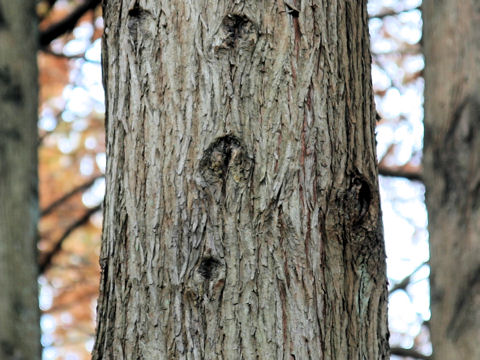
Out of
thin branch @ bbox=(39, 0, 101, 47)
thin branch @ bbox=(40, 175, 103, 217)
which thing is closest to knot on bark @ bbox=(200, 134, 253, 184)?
thin branch @ bbox=(39, 0, 101, 47)

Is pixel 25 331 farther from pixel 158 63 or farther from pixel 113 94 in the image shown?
pixel 158 63

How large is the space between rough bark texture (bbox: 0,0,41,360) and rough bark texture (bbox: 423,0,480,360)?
57.2 inches

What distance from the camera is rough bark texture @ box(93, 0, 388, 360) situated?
155 centimetres

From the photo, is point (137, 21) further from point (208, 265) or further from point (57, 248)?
point (57, 248)

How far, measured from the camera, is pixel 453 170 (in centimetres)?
108

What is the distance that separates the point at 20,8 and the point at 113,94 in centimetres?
89

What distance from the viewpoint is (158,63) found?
172 cm

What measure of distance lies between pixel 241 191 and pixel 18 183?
100 cm

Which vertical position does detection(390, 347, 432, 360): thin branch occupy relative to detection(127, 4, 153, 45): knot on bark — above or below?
below

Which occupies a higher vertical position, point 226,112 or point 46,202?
point 46,202

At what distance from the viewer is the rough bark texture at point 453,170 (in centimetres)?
100

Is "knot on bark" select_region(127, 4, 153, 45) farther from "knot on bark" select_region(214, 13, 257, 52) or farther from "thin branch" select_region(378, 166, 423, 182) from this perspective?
"thin branch" select_region(378, 166, 423, 182)

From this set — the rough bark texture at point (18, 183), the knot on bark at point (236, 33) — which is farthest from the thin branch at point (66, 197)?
the knot on bark at point (236, 33)

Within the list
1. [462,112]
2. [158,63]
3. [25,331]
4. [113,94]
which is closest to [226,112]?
[158,63]
